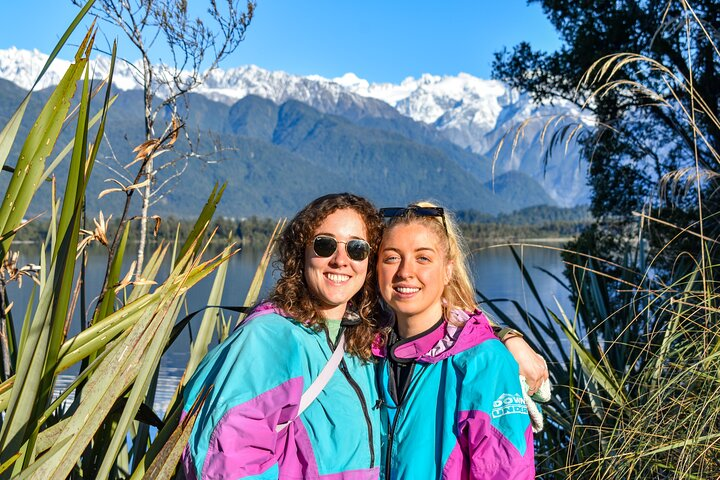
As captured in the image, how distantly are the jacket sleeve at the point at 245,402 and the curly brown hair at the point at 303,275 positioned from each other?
5.7 inches

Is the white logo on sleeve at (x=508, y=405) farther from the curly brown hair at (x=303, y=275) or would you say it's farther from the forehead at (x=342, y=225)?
the forehead at (x=342, y=225)

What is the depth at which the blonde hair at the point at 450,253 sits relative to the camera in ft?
6.31

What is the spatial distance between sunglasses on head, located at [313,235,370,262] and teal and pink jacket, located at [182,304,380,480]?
0.68ft

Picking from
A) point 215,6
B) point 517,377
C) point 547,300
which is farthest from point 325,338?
point 547,300

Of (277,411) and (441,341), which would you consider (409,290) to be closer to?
(441,341)

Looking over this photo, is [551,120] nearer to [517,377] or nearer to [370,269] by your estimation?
[370,269]

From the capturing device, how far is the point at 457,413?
5.34ft

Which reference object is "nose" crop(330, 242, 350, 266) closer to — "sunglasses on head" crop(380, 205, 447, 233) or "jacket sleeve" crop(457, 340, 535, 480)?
"sunglasses on head" crop(380, 205, 447, 233)

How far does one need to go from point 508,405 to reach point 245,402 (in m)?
0.59

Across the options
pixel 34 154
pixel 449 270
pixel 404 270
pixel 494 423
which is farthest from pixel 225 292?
pixel 34 154

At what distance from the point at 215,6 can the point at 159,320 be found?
16.5 ft

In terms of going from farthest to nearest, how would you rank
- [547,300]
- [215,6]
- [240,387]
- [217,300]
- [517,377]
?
[547,300], [215,6], [217,300], [517,377], [240,387]

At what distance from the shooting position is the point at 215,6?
573cm

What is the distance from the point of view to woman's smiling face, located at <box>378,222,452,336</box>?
183 centimetres
